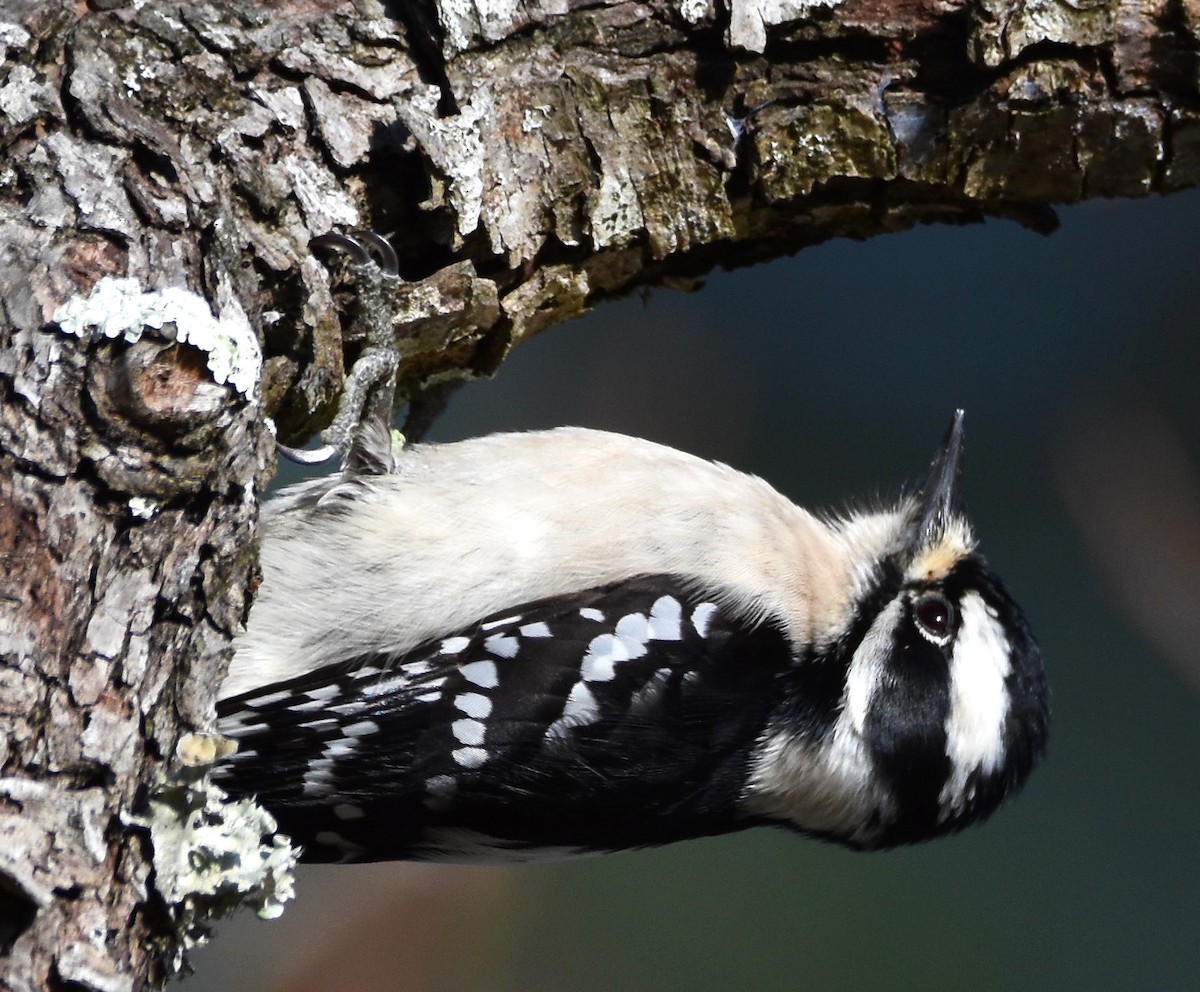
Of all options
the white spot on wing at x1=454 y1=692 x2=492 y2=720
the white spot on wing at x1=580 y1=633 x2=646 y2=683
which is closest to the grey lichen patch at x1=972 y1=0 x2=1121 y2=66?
the white spot on wing at x1=580 y1=633 x2=646 y2=683

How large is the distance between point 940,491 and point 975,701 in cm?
46

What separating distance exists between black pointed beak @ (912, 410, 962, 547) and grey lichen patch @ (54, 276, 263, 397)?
157cm

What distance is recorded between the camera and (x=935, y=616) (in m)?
2.63

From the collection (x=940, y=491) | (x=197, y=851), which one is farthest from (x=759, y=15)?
(x=197, y=851)

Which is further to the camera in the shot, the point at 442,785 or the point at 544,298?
the point at 544,298

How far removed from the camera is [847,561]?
272 cm

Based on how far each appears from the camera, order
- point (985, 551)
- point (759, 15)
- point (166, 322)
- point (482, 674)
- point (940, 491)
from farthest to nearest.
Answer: point (985, 551), point (940, 491), point (759, 15), point (482, 674), point (166, 322)

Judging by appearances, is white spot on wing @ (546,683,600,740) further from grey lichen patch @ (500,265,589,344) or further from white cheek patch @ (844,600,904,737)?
grey lichen patch @ (500,265,589,344)

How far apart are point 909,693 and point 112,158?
1.71 metres

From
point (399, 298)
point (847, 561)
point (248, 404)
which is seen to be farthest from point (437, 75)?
point (847, 561)

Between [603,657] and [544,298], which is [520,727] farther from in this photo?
[544,298]

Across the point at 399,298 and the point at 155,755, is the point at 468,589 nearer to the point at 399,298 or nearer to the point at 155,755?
the point at 399,298

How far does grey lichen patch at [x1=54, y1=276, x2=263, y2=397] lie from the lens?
5.09 ft

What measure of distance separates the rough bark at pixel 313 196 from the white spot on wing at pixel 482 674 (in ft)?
1.75
